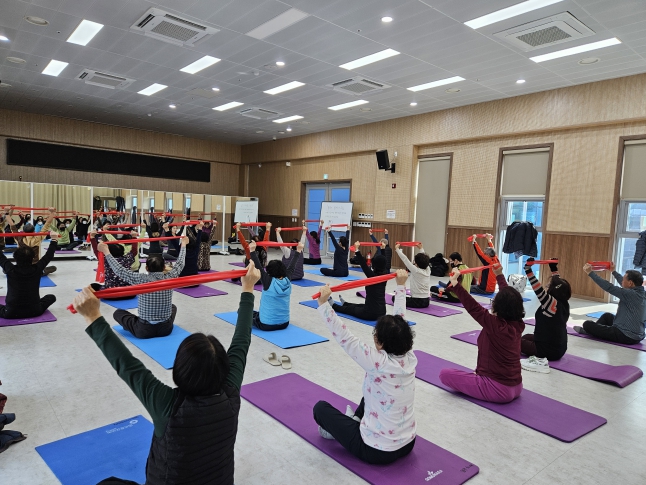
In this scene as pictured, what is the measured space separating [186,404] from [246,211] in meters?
13.3

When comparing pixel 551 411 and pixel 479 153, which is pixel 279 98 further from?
pixel 551 411

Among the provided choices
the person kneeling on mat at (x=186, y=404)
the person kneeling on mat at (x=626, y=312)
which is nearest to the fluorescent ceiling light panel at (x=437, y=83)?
the person kneeling on mat at (x=626, y=312)

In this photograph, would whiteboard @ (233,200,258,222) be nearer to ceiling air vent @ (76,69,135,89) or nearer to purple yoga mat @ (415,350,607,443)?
ceiling air vent @ (76,69,135,89)

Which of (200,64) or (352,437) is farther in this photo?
(200,64)

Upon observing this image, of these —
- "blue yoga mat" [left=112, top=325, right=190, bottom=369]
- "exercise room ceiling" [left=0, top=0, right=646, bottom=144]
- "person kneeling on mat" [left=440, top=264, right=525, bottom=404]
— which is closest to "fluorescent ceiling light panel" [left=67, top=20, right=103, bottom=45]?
"exercise room ceiling" [left=0, top=0, right=646, bottom=144]

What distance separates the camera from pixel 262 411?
2.93m

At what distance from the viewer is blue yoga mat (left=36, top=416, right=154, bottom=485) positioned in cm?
212

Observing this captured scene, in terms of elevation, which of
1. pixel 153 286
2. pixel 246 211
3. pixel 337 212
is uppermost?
pixel 337 212

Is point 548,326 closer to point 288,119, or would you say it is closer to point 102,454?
point 102,454

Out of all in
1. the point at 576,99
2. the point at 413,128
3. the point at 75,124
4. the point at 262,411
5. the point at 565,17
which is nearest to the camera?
the point at 262,411

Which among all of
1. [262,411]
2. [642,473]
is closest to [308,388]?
[262,411]

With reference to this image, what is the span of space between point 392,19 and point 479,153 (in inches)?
186

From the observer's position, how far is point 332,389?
3334 millimetres

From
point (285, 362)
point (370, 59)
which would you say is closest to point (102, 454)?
point (285, 362)
